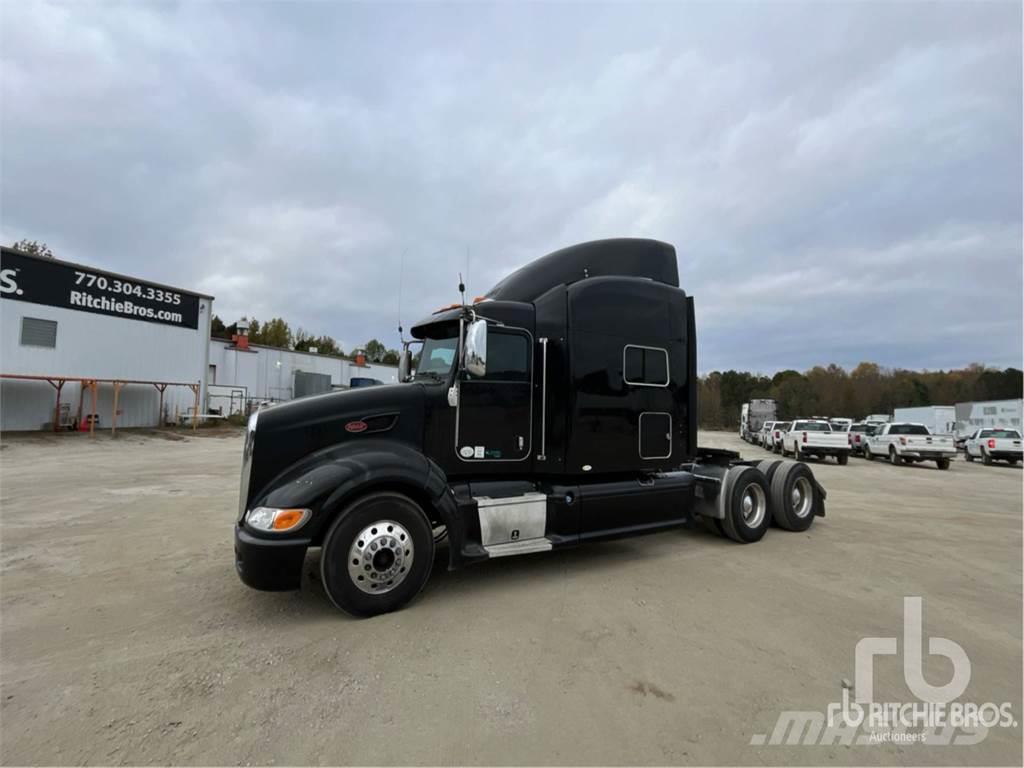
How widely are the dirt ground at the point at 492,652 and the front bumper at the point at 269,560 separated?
1.11ft

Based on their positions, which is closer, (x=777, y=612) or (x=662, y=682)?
(x=662, y=682)

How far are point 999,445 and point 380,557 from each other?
2796cm

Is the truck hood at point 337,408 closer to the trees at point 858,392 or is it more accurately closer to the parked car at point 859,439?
the parked car at point 859,439

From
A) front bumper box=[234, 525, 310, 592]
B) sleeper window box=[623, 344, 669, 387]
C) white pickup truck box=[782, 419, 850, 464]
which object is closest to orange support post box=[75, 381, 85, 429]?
front bumper box=[234, 525, 310, 592]

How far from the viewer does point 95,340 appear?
2188 cm

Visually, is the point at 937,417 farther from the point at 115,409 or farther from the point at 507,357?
the point at 115,409

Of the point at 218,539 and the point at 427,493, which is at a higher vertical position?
the point at 427,493

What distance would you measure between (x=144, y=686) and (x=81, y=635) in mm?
1076

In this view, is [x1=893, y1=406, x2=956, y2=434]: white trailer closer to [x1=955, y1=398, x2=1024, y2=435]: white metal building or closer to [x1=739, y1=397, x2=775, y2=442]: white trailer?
[x1=955, y1=398, x2=1024, y2=435]: white metal building

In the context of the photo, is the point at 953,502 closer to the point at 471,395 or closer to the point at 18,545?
the point at 471,395

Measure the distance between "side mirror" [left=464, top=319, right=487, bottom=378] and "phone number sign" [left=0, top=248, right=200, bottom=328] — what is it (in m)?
25.0

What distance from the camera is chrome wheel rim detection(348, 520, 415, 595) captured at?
376cm

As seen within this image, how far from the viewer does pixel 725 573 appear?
497cm

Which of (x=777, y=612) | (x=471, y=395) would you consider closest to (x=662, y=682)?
(x=777, y=612)
